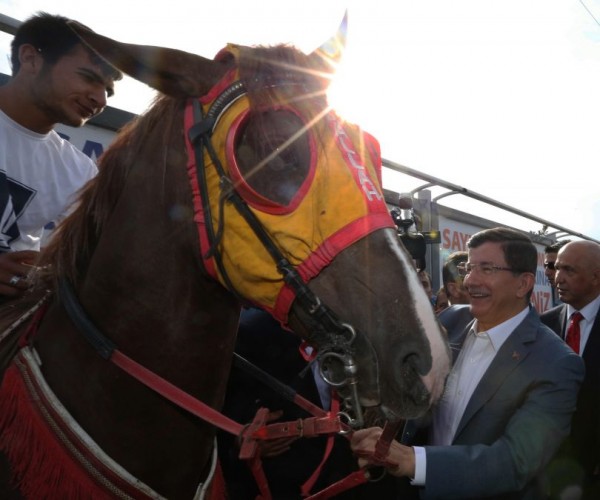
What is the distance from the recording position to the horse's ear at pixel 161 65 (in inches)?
62.6

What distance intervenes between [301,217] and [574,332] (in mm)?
3809

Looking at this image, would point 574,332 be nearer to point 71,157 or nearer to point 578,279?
point 578,279

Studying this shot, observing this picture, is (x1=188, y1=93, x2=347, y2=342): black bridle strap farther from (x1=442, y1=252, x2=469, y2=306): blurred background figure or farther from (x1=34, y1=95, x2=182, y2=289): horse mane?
(x1=442, y1=252, x2=469, y2=306): blurred background figure

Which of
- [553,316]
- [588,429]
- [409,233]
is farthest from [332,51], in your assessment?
[553,316]

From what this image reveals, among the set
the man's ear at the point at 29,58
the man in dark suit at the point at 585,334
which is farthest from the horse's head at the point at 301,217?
the man in dark suit at the point at 585,334

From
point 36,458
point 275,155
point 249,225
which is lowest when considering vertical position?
point 36,458

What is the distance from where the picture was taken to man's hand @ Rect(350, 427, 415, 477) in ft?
6.52

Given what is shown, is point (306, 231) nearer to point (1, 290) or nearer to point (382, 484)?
point (1, 290)

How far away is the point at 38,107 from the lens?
7.96 feet

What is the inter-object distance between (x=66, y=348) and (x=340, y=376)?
94cm

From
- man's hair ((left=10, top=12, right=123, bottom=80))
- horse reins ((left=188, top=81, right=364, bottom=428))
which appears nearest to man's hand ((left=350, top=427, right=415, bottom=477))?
horse reins ((left=188, top=81, right=364, bottom=428))

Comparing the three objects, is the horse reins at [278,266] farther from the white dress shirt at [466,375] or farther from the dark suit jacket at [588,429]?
the dark suit jacket at [588,429]

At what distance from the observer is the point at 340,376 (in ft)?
5.12

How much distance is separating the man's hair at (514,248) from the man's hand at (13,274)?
7.57ft
